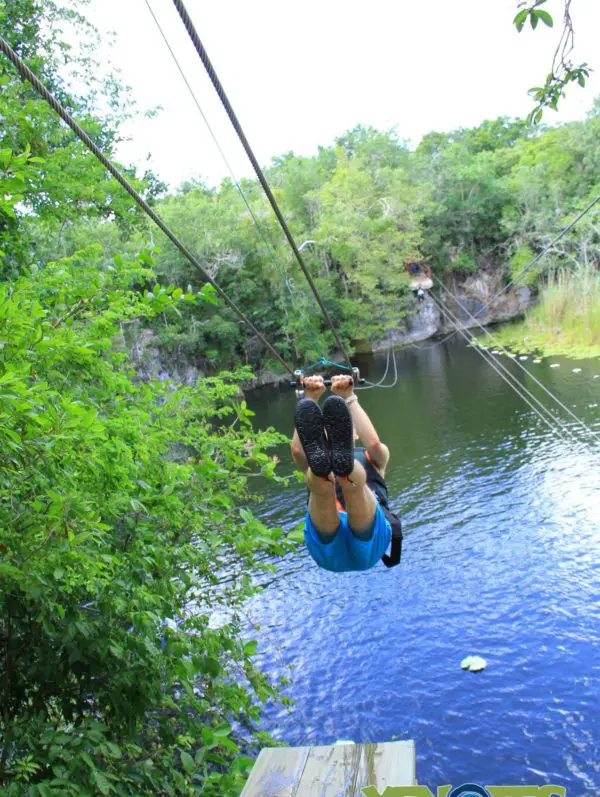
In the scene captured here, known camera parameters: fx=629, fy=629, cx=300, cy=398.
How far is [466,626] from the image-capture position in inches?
335

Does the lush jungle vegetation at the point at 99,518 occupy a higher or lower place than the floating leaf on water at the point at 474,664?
higher

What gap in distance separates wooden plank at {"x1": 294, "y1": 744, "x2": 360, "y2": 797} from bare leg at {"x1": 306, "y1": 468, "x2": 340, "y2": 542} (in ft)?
3.67

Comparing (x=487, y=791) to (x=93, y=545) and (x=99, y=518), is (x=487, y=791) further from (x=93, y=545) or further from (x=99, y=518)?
(x=93, y=545)

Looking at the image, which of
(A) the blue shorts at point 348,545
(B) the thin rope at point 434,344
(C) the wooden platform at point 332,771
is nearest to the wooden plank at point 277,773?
(C) the wooden platform at point 332,771

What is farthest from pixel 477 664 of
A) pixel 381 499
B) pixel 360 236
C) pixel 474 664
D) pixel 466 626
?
pixel 360 236

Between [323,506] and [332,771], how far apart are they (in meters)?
1.28

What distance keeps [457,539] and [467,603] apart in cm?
193

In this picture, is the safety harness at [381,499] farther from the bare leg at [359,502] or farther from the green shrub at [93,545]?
the green shrub at [93,545]

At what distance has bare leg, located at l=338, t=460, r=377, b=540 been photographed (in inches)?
133

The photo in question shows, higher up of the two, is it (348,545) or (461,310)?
(348,545)

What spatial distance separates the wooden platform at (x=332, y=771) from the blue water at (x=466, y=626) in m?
4.04

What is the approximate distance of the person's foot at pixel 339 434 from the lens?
316 centimetres

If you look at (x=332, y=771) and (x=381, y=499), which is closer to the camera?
(x=332, y=771)

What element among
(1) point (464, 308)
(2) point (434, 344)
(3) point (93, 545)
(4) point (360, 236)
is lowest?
(2) point (434, 344)
